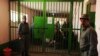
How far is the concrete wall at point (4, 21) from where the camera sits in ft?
19.8

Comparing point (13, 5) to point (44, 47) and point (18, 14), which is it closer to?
point (18, 14)

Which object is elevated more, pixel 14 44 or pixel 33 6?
pixel 33 6

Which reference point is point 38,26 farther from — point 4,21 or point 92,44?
point 92,44

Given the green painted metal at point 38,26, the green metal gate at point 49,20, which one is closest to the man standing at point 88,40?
the green metal gate at point 49,20

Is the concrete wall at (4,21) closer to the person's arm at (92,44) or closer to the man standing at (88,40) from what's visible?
the man standing at (88,40)

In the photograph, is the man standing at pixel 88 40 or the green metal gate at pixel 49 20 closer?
the man standing at pixel 88 40

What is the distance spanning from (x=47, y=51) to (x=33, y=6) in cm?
208

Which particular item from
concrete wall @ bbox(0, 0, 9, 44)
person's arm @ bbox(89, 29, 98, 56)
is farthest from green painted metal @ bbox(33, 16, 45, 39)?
person's arm @ bbox(89, 29, 98, 56)

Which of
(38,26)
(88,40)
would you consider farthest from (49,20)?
(88,40)

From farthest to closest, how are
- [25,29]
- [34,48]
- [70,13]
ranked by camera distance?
[34,48]
[70,13]
[25,29]

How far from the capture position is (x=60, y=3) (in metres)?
6.92

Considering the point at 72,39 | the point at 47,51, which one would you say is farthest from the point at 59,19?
the point at 47,51

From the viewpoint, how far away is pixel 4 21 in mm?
6328

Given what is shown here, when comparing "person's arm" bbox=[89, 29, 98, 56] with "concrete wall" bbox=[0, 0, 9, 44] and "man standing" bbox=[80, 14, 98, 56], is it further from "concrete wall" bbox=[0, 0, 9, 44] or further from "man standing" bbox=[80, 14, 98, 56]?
"concrete wall" bbox=[0, 0, 9, 44]
